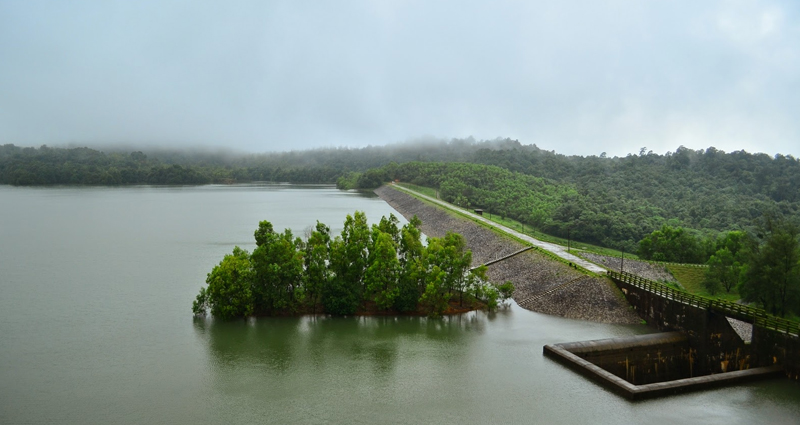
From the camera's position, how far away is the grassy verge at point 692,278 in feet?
112

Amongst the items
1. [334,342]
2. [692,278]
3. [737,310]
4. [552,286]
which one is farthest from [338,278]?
[692,278]

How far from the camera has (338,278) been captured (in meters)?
30.7

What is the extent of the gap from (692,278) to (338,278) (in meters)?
25.3

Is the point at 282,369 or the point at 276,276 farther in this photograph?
the point at 276,276

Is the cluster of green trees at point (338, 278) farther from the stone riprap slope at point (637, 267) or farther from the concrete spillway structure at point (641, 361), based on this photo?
the stone riprap slope at point (637, 267)

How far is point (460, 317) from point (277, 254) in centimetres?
1111

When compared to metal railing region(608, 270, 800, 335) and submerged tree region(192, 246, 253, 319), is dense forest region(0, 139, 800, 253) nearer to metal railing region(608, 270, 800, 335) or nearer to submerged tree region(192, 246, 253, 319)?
metal railing region(608, 270, 800, 335)

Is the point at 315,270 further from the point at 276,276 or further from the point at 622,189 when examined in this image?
the point at 622,189

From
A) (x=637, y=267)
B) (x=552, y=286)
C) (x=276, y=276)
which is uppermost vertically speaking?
(x=276, y=276)

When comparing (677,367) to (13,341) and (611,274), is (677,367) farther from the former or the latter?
(13,341)

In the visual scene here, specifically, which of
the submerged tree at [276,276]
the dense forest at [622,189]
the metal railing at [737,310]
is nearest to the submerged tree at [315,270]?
the submerged tree at [276,276]

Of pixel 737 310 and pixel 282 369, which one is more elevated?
pixel 737 310

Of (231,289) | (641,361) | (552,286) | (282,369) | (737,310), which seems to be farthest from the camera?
(552,286)

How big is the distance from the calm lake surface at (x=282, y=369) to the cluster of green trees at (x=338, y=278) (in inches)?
44.4
